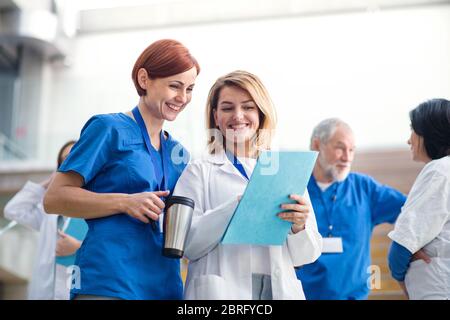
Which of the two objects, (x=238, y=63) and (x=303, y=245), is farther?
(x=238, y=63)

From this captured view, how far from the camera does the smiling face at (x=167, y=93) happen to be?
149 centimetres

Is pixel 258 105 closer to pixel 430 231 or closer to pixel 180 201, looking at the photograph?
pixel 180 201

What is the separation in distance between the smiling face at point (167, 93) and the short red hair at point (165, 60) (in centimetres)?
1

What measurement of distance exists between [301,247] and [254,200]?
0.18 metres

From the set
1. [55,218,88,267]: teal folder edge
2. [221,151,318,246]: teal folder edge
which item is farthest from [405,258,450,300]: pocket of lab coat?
[55,218,88,267]: teal folder edge

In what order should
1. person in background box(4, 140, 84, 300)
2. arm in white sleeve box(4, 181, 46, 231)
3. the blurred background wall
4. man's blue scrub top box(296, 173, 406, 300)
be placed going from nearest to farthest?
man's blue scrub top box(296, 173, 406, 300), person in background box(4, 140, 84, 300), arm in white sleeve box(4, 181, 46, 231), the blurred background wall

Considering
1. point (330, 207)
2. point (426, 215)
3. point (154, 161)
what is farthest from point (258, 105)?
point (330, 207)

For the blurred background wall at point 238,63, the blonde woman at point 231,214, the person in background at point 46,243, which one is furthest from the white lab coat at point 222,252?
the blurred background wall at point 238,63

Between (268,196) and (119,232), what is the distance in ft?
1.14

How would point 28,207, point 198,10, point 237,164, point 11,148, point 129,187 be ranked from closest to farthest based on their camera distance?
point 129,187 → point 237,164 → point 28,207 → point 11,148 → point 198,10

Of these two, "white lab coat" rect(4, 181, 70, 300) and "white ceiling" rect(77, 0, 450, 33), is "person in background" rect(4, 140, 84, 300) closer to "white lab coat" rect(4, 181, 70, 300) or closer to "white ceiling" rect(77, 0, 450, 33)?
"white lab coat" rect(4, 181, 70, 300)

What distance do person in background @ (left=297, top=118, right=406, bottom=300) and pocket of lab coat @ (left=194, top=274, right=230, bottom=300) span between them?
101cm

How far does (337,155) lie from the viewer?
241 cm

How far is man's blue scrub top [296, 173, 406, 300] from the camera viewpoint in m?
2.22
